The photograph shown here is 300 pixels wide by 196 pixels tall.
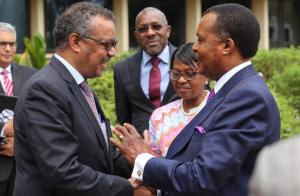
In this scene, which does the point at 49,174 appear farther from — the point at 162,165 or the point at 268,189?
the point at 268,189

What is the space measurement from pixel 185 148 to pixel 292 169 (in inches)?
72.8

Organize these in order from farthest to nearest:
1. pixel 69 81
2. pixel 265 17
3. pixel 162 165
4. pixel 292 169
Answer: pixel 265 17 → pixel 69 81 → pixel 162 165 → pixel 292 169

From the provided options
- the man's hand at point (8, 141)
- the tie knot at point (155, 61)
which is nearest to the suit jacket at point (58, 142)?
the man's hand at point (8, 141)

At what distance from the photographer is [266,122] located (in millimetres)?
2578

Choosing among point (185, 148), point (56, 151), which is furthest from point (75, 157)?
point (185, 148)

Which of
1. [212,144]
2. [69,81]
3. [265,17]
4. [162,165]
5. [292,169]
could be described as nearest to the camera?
[292,169]

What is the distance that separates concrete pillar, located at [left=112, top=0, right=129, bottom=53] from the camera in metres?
17.4

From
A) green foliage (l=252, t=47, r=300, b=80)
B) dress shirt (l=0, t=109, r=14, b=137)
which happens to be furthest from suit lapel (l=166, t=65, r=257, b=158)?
green foliage (l=252, t=47, r=300, b=80)

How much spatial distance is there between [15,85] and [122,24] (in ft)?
40.6

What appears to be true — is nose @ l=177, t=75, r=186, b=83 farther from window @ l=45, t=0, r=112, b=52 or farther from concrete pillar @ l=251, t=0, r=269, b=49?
concrete pillar @ l=251, t=0, r=269, b=49

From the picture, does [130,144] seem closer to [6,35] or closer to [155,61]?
[155,61]

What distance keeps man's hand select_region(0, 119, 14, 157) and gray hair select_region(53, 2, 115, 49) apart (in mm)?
1516

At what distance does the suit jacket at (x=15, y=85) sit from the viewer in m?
4.62

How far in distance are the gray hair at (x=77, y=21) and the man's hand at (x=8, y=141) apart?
1516 millimetres
